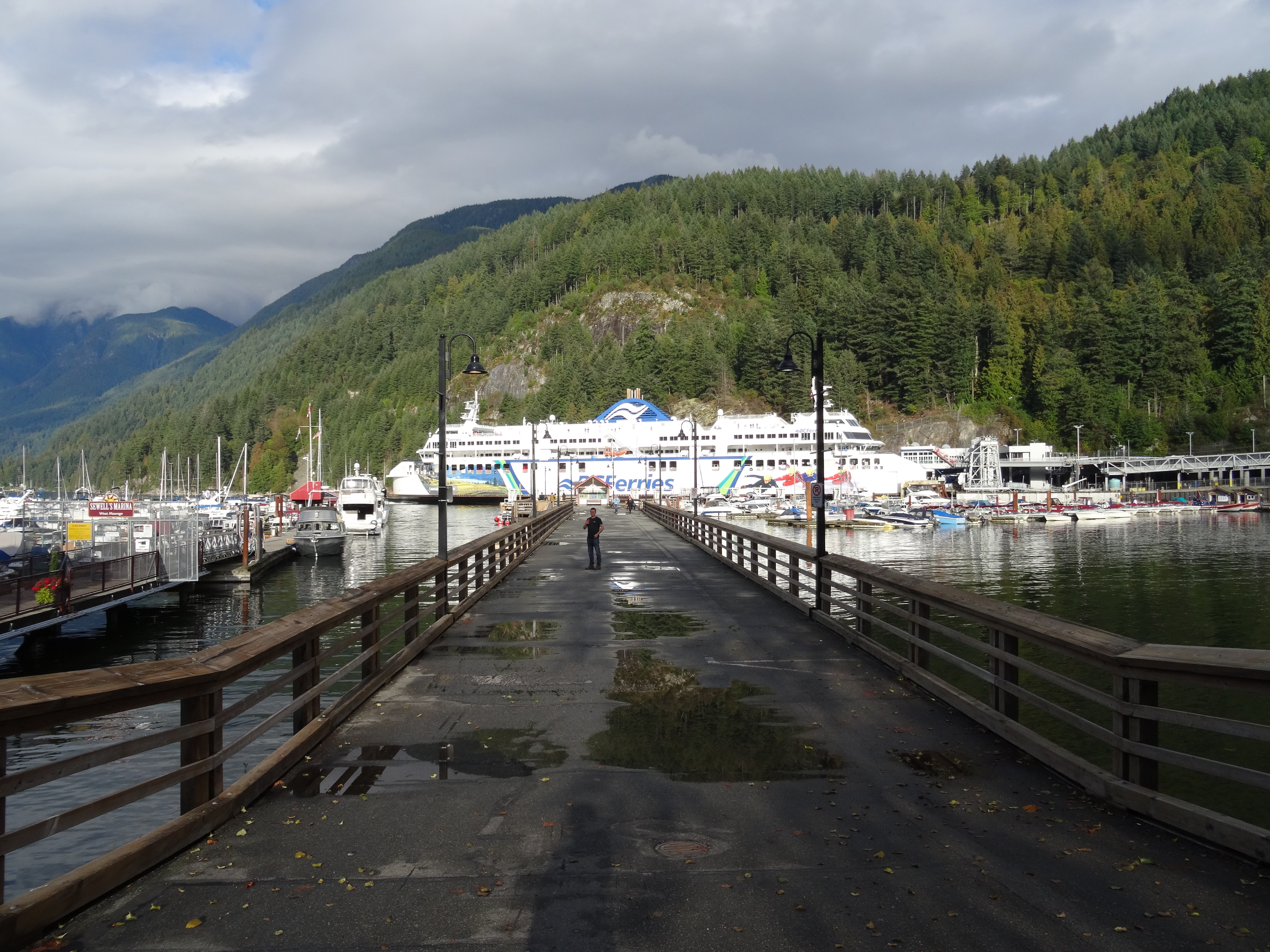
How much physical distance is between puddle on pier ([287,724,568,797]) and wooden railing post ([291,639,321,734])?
0.43 meters

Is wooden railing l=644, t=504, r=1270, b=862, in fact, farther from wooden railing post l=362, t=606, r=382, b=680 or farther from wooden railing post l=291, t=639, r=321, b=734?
wooden railing post l=362, t=606, r=382, b=680

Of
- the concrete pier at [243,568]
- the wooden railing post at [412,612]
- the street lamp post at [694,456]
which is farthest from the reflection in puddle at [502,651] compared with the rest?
the street lamp post at [694,456]

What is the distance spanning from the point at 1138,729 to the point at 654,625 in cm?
971

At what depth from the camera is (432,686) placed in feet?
33.8

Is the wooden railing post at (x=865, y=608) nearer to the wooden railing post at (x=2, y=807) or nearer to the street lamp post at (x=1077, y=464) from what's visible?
the wooden railing post at (x=2, y=807)

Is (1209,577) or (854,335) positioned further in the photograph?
(854,335)

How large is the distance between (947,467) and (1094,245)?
67.6 m

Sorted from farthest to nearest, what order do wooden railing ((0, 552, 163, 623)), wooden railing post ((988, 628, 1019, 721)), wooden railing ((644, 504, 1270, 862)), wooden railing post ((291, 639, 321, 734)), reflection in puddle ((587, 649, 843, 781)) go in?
wooden railing ((0, 552, 163, 623)) → wooden railing post ((988, 628, 1019, 721)) → wooden railing post ((291, 639, 321, 734)) → reflection in puddle ((587, 649, 843, 781)) → wooden railing ((644, 504, 1270, 862))

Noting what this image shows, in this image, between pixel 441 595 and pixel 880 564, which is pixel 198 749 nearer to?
pixel 441 595

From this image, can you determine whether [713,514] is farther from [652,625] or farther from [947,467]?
[652,625]

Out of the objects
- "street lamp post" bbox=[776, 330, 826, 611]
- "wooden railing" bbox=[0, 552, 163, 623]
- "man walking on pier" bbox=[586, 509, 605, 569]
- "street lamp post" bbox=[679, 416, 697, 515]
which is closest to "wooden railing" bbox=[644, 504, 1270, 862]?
"street lamp post" bbox=[776, 330, 826, 611]

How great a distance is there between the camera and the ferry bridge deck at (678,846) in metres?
4.34

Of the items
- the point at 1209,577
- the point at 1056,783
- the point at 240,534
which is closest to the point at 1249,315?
the point at 1209,577

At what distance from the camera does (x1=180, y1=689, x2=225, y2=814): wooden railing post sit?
566 cm
